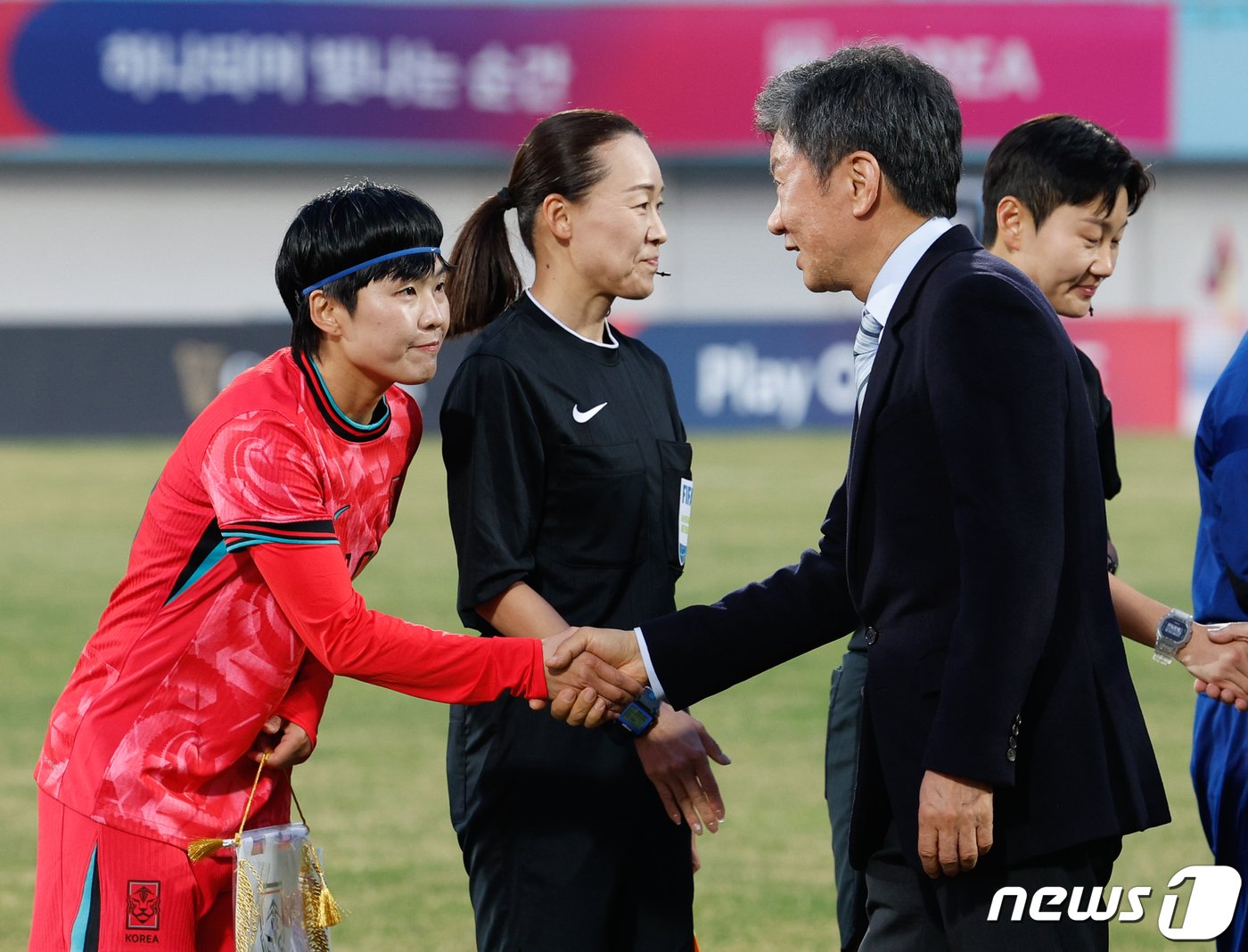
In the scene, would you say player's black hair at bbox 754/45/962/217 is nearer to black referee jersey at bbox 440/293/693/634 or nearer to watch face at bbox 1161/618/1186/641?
black referee jersey at bbox 440/293/693/634

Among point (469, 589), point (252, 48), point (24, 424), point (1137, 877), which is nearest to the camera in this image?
point (469, 589)

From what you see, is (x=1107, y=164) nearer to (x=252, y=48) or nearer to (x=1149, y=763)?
(x=1149, y=763)

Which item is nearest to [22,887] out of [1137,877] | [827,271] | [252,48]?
[1137,877]

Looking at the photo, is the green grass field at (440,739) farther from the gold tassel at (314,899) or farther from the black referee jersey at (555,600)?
the gold tassel at (314,899)

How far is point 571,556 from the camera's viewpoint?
11.8ft

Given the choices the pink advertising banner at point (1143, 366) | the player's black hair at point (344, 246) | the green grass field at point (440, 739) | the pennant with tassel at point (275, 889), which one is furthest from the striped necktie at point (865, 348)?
the pink advertising banner at point (1143, 366)

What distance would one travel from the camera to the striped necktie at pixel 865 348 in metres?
2.99

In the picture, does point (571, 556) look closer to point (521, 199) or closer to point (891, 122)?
point (521, 199)

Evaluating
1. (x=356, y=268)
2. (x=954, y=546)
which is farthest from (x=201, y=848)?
(x=954, y=546)

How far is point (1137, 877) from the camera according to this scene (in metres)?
5.89

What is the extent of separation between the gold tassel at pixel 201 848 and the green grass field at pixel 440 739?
2.31 m

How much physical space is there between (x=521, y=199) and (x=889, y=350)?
1233mm

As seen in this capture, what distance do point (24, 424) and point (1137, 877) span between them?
20699 millimetres

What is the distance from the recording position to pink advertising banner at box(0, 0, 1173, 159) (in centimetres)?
3117
